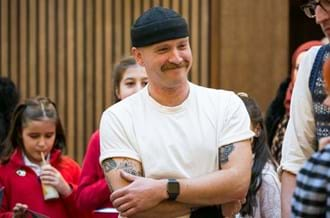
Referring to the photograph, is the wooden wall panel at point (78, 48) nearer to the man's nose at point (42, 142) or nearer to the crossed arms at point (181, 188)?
the man's nose at point (42, 142)

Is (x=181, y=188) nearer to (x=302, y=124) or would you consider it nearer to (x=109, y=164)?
(x=109, y=164)

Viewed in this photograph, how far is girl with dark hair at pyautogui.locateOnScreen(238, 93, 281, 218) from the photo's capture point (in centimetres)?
523

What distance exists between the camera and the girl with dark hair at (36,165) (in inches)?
237

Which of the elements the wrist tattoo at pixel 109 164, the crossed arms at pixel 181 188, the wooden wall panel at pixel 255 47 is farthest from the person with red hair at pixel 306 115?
the wooden wall panel at pixel 255 47

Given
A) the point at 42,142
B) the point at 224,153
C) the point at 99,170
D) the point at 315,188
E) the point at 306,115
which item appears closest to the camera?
the point at 315,188

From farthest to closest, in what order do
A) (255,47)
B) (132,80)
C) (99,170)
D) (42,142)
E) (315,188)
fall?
(255,47) → (42,142) → (132,80) → (99,170) → (315,188)

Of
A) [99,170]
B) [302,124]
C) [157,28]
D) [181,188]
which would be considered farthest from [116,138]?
[99,170]

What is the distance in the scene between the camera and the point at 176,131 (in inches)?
170

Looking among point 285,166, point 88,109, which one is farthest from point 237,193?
point 88,109

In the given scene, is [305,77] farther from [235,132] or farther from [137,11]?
[137,11]

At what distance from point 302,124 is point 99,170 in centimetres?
204

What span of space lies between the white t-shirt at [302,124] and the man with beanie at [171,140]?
284 mm

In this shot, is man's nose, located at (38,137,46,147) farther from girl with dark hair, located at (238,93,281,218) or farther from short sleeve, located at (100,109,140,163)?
short sleeve, located at (100,109,140,163)

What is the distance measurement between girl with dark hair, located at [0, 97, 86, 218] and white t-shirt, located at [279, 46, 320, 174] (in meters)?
2.15
